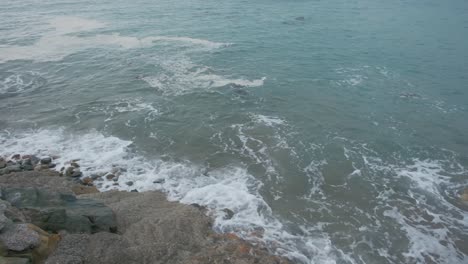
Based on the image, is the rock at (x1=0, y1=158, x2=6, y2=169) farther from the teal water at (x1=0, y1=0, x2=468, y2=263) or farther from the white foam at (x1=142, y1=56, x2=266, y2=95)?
the white foam at (x1=142, y1=56, x2=266, y2=95)

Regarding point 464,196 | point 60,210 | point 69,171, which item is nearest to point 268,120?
point 464,196

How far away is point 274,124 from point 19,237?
17.2 meters

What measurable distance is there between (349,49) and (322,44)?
11.6 feet

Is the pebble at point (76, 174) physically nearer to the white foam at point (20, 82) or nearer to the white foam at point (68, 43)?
the white foam at point (20, 82)

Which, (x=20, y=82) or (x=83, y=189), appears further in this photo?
(x=20, y=82)

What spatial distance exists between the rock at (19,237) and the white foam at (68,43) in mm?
30838

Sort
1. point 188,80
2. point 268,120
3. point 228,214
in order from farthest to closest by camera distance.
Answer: point 188,80, point 268,120, point 228,214

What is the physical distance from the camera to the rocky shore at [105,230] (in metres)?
10.5

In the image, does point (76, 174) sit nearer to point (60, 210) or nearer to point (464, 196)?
point (60, 210)

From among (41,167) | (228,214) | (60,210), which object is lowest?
(228,214)

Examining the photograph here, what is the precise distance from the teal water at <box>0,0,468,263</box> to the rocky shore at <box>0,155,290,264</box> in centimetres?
126

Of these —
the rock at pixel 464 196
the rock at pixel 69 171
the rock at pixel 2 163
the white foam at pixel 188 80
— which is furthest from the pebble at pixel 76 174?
the rock at pixel 464 196

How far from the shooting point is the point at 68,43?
42.4 m

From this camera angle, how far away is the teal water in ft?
51.3
